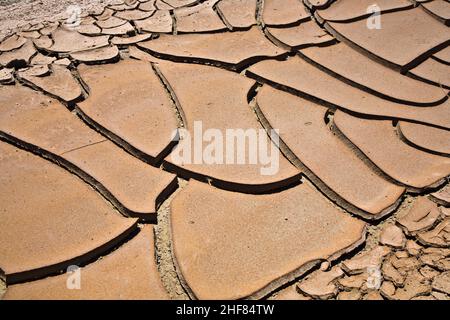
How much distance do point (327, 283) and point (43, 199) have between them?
0.83 meters

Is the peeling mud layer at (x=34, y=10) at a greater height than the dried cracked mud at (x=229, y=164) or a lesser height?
greater

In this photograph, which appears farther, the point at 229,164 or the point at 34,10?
the point at 34,10

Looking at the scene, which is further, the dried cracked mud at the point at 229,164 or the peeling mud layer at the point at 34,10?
the peeling mud layer at the point at 34,10

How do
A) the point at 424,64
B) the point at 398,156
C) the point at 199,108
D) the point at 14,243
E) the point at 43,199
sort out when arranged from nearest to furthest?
the point at 14,243
the point at 43,199
the point at 398,156
the point at 199,108
the point at 424,64

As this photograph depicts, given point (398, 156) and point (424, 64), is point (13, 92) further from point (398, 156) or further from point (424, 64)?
point (424, 64)

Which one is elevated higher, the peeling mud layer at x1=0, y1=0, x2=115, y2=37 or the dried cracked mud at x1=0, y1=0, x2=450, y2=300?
the peeling mud layer at x1=0, y1=0, x2=115, y2=37

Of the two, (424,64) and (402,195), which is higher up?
(424,64)

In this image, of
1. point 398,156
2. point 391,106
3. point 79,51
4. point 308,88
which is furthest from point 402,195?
point 79,51

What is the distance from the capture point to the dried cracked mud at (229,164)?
48.8 inches

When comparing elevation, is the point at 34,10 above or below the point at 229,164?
above

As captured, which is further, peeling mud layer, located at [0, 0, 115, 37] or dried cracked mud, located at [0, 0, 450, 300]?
peeling mud layer, located at [0, 0, 115, 37]

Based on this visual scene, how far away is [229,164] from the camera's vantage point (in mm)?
1528

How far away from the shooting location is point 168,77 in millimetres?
1892

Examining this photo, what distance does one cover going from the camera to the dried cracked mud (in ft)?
4.06
